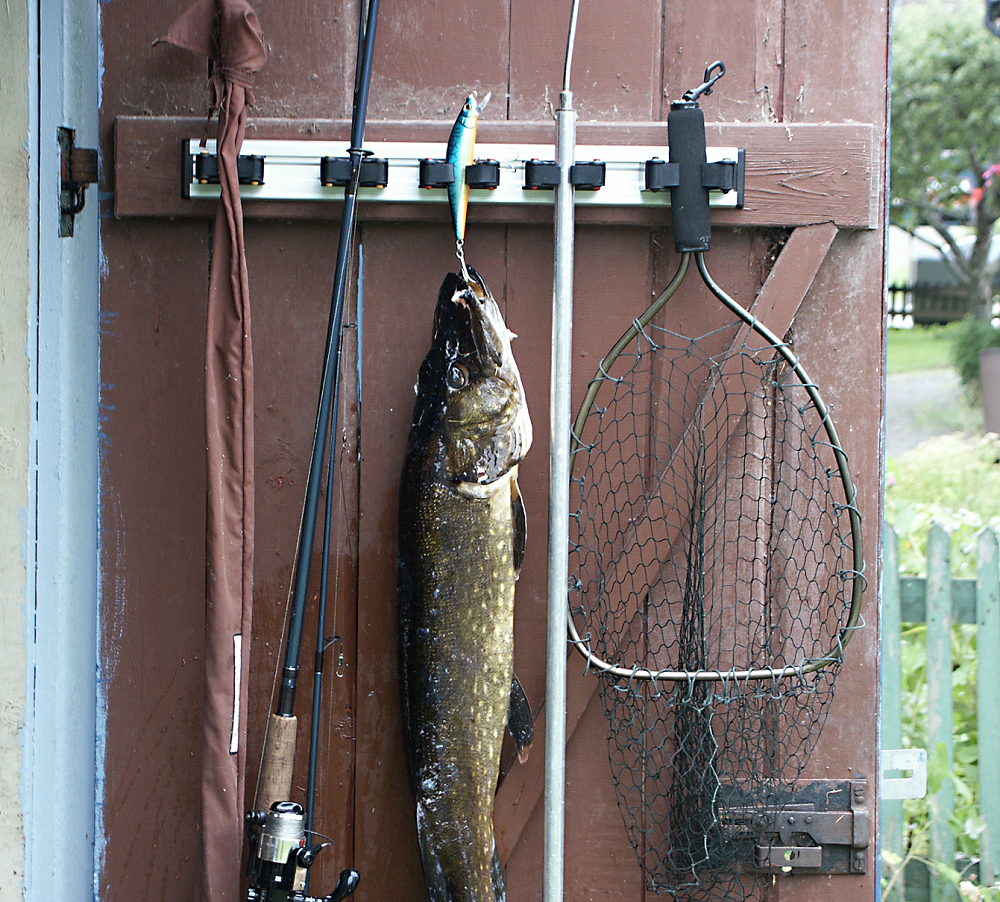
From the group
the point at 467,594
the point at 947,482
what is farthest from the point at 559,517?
the point at 947,482

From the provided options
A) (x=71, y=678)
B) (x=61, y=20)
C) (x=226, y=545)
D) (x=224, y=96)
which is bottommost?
(x=71, y=678)

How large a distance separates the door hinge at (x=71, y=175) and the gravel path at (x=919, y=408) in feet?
26.4

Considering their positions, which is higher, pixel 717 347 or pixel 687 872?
pixel 717 347

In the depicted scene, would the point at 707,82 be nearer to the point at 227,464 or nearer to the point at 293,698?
the point at 227,464

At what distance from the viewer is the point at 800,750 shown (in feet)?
6.88

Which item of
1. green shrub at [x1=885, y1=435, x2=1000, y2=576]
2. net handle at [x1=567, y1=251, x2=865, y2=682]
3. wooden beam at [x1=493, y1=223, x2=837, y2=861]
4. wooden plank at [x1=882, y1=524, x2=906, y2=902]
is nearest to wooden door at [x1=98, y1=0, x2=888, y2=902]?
wooden beam at [x1=493, y1=223, x2=837, y2=861]

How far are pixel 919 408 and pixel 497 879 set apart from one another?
9695 millimetres

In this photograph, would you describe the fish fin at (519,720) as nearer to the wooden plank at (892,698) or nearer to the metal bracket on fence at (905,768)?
the metal bracket on fence at (905,768)

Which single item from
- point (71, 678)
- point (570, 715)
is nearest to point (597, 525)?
point (570, 715)

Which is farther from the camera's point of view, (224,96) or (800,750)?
(800,750)

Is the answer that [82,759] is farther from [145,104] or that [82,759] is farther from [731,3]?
[731,3]

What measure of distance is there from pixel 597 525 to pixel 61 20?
1652 millimetres

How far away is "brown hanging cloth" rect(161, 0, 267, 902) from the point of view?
1823mm

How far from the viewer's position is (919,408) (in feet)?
33.4
